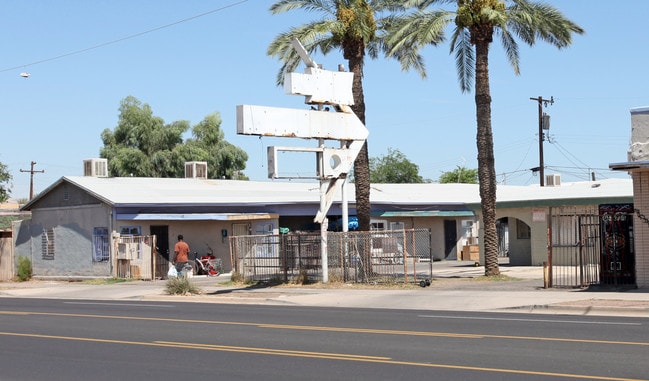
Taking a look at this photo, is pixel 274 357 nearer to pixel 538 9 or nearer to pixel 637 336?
pixel 637 336

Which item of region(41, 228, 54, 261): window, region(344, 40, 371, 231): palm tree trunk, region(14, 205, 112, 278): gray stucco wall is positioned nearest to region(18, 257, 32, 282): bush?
region(14, 205, 112, 278): gray stucco wall

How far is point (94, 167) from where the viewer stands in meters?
44.5

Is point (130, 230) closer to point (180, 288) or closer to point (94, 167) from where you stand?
point (94, 167)

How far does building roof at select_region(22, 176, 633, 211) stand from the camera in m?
38.2

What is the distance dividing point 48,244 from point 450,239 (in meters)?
21.0

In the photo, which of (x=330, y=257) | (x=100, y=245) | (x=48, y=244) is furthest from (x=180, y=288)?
(x=48, y=244)

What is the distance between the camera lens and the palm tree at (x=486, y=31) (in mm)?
30844

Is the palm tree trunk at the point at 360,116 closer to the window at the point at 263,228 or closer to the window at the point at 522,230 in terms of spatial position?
the window at the point at 263,228

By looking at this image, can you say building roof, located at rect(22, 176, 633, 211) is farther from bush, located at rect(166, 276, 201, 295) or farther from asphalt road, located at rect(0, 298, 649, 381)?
asphalt road, located at rect(0, 298, 649, 381)

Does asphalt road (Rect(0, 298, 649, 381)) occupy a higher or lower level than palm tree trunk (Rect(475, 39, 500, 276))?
lower

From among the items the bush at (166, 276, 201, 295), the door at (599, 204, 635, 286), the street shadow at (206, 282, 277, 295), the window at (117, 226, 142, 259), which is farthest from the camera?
the window at (117, 226, 142, 259)

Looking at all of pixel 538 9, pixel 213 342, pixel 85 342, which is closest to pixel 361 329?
pixel 213 342

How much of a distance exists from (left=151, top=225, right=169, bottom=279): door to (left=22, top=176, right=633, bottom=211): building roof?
4.04 feet

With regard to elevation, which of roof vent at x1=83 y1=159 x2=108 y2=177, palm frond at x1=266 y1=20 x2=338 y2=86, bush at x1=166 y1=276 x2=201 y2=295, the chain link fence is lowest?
bush at x1=166 y1=276 x2=201 y2=295
